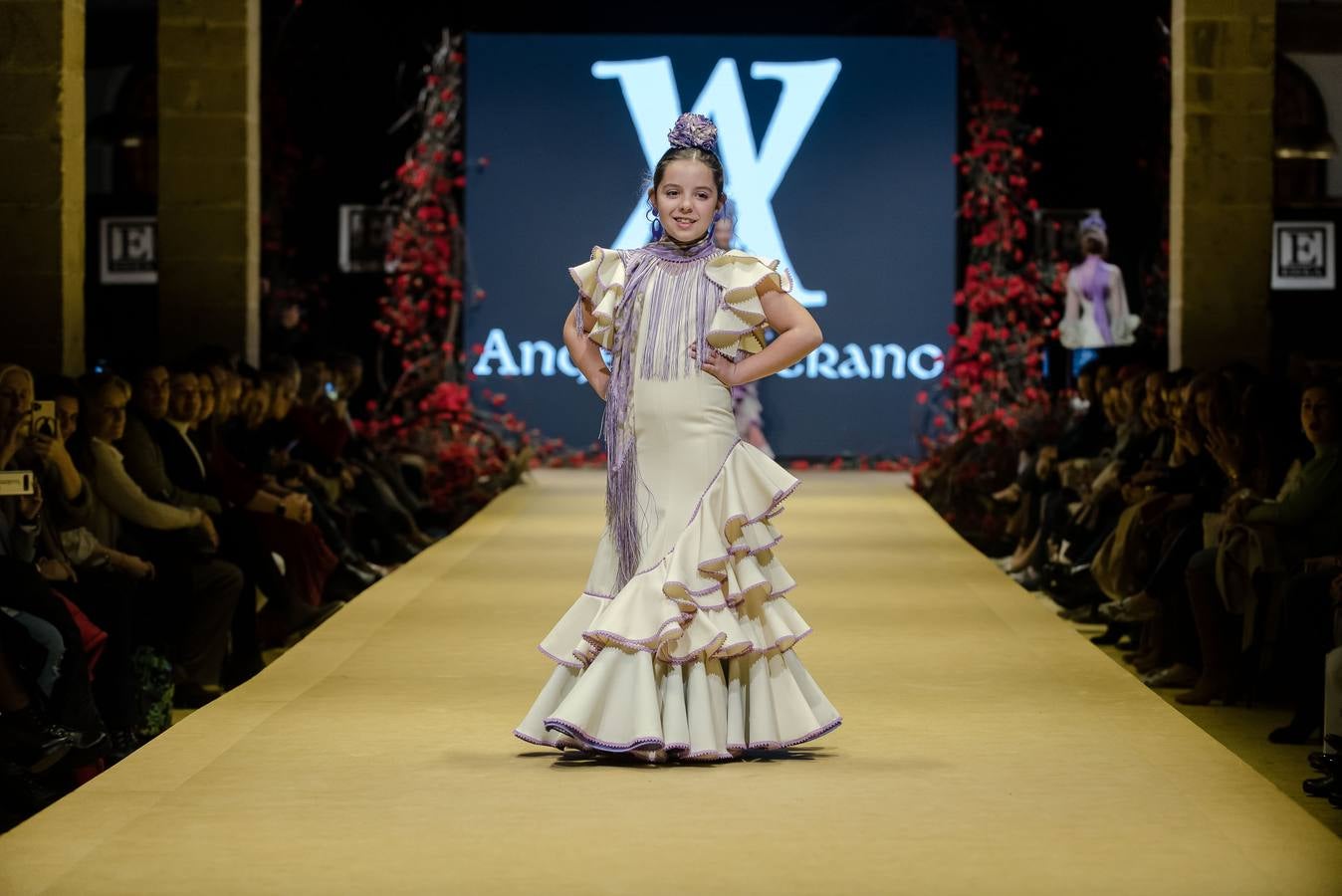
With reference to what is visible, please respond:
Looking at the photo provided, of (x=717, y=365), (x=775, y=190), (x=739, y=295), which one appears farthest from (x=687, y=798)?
(x=775, y=190)

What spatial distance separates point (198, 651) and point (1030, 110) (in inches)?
345

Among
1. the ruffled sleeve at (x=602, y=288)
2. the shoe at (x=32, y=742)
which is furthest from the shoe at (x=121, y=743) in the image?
the ruffled sleeve at (x=602, y=288)

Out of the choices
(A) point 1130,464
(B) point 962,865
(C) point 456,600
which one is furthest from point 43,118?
(B) point 962,865

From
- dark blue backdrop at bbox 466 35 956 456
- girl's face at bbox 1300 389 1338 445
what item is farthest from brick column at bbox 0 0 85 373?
dark blue backdrop at bbox 466 35 956 456

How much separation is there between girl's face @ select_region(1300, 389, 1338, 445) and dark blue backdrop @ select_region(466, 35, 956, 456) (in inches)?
316

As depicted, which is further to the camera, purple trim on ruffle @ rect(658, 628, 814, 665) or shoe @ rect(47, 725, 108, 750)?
shoe @ rect(47, 725, 108, 750)

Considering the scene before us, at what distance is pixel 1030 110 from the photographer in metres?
13.7

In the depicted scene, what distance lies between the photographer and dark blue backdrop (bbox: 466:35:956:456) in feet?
44.5

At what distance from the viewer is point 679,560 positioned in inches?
162

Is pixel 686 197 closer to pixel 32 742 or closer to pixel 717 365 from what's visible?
pixel 717 365

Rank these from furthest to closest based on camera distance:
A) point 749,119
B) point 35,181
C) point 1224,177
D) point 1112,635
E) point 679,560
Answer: point 749,119 → point 1224,177 → point 35,181 → point 1112,635 → point 679,560

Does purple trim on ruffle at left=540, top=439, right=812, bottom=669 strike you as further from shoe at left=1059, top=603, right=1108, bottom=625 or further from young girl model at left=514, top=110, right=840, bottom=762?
shoe at left=1059, top=603, right=1108, bottom=625

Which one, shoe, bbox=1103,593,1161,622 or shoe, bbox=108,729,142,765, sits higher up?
shoe, bbox=1103,593,1161,622

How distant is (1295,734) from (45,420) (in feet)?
10.0
